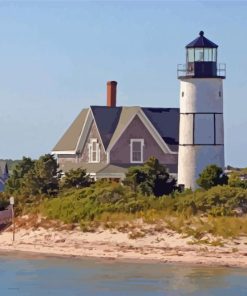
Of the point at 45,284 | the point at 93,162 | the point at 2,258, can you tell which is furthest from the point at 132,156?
the point at 45,284

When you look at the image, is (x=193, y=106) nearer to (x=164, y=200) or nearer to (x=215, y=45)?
(x=215, y=45)

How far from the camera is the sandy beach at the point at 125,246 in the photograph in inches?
1336

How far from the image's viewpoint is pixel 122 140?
4934cm

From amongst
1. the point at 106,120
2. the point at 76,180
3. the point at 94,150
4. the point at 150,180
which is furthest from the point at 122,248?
the point at 106,120

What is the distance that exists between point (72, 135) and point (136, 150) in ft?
16.0

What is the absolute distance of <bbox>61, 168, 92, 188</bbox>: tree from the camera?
43875mm

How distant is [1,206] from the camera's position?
43.7 m

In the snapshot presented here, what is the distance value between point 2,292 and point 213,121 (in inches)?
699

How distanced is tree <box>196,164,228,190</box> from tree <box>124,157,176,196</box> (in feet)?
4.11

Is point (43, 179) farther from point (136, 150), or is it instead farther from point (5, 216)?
point (136, 150)

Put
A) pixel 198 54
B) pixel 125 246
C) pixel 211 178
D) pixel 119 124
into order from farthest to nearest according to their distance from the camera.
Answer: pixel 119 124 < pixel 198 54 < pixel 211 178 < pixel 125 246

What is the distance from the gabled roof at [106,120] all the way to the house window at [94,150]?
613mm

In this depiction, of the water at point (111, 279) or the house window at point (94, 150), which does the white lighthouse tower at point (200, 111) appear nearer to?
the house window at point (94, 150)

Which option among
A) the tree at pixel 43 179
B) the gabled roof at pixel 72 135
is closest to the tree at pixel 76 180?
the tree at pixel 43 179
